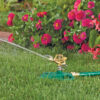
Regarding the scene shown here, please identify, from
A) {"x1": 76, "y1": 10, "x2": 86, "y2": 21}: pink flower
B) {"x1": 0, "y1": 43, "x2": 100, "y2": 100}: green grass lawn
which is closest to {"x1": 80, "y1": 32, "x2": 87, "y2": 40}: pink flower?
{"x1": 76, "y1": 10, "x2": 86, "y2": 21}: pink flower

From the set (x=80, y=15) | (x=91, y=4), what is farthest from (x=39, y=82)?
(x=91, y=4)

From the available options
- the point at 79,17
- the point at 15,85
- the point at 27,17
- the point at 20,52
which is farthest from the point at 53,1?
the point at 15,85

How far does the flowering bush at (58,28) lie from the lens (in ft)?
15.4

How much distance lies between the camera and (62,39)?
198 inches

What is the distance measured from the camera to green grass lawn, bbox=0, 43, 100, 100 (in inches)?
110

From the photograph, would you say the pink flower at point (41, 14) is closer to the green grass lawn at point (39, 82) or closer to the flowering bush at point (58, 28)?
the flowering bush at point (58, 28)

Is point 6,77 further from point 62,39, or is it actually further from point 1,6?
point 1,6

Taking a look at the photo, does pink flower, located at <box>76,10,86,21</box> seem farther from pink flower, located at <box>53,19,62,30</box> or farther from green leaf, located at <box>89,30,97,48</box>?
green leaf, located at <box>89,30,97,48</box>

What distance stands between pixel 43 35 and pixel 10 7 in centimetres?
327

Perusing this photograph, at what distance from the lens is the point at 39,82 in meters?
3.17

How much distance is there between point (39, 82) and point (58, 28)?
6.25ft

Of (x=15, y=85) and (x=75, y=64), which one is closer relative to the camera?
(x=15, y=85)

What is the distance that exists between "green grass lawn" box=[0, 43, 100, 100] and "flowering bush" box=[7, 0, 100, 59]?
59 centimetres

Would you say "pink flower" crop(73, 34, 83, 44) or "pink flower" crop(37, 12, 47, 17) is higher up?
"pink flower" crop(37, 12, 47, 17)
